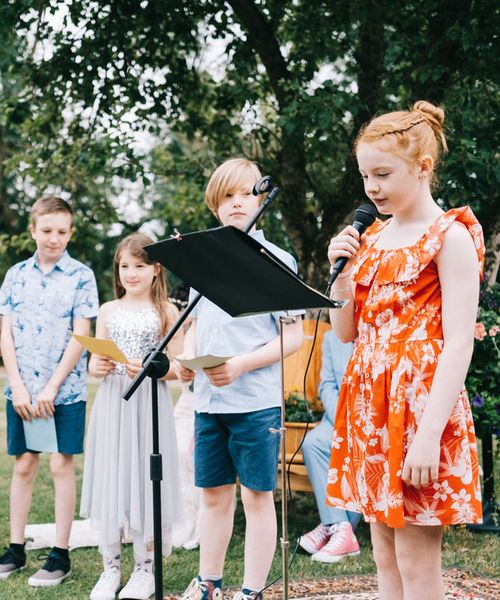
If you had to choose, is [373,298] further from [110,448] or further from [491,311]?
[491,311]

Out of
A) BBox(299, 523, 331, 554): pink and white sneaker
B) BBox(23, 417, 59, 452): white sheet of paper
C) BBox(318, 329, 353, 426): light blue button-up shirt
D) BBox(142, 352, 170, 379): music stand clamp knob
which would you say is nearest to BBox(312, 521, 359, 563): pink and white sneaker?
BBox(299, 523, 331, 554): pink and white sneaker

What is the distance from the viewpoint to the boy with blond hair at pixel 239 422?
9.68 feet

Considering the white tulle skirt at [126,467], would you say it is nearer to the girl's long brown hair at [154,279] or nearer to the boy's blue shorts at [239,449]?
the girl's long brown hair at [154,279]

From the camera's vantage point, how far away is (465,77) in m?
5.18

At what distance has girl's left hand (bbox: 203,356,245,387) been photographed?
9.18ft

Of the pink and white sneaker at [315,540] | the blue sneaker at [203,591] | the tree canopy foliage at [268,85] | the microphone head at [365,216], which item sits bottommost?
the pink and white sneaker at [315,540]

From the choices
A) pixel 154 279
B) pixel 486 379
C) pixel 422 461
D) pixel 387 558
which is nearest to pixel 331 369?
pixel 486 379

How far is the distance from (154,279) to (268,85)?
11.4 feet

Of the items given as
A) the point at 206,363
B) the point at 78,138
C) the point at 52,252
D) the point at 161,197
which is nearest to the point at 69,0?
the point at 78,138

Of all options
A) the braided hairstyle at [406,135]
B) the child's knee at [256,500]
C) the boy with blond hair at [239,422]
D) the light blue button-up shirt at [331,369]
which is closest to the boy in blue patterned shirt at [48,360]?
the boy with blond hair at [239,422]

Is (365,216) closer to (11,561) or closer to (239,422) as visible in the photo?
(239,422)

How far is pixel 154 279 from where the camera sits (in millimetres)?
3707

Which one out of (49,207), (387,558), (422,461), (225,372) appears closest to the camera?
(422,461)

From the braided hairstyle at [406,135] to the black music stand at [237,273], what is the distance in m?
0.42
